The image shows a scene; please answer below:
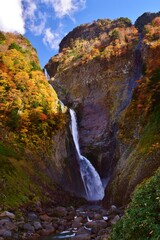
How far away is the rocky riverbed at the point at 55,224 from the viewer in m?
20.0

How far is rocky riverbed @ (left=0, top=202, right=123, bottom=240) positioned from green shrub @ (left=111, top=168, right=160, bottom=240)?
308 inches

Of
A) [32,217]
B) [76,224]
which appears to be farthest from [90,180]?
[76,224]

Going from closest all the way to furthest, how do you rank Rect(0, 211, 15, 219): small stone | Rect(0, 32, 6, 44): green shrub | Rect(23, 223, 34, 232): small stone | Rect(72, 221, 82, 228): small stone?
Rect(23, 223, 34, 232): small stone → Rect(0, 211, 15, 219): small stone → Rect(72, 221, 82, 228): small stone → Rect(0, 32, 6, 44): green shrub

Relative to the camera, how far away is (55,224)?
23.6m

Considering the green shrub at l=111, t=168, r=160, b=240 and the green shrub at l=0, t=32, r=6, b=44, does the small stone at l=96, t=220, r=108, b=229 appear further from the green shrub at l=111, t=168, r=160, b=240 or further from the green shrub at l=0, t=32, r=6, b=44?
the green shrub at l=0, t=32, r=6, b=44

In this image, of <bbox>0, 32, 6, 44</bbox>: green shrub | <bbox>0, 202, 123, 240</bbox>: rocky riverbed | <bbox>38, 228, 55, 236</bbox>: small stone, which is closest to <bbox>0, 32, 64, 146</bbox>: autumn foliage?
<bbox>0, 32, 6, 44</bbox>: green shrub

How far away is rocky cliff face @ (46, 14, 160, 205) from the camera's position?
32.2 metres

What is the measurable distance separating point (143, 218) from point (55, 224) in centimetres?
1559

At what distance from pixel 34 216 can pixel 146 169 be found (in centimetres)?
1134

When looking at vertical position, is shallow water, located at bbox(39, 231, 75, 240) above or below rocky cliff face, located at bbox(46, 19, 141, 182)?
below

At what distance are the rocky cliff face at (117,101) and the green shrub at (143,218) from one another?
16.8m

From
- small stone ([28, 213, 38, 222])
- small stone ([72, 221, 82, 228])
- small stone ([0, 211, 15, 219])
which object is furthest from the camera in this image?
small stone ([28, 213, 38, 222])

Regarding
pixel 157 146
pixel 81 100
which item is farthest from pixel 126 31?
pixel 157 146

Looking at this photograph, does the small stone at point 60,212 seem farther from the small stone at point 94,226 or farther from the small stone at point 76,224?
the small stone at point 94,226
